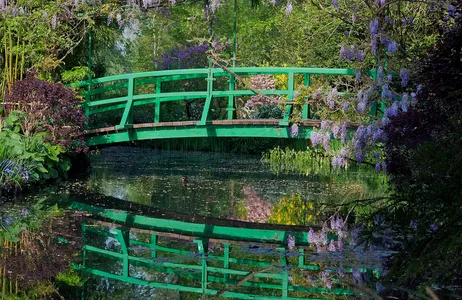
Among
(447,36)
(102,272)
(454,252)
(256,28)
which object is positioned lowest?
(102,272)

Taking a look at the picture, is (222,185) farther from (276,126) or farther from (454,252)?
(454,252)

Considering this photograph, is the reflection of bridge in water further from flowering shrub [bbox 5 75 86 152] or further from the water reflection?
flowering shrub [bbox 5 75 86 152]

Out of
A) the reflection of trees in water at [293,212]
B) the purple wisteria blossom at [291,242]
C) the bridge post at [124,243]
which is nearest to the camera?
the bridge post at [124,243]

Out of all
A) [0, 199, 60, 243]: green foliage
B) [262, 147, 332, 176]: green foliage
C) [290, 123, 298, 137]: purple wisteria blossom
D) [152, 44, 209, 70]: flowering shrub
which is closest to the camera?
[0, 199, 60, 243]: green foliage

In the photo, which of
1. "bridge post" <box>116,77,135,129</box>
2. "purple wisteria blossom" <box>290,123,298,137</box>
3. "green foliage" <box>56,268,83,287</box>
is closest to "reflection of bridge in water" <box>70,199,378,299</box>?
"green foliage" <box>56,268,83,287</box>

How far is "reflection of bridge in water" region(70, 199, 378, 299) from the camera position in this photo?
5.10 m

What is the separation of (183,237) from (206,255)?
35.9 inches

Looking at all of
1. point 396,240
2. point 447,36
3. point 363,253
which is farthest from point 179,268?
point 447,36

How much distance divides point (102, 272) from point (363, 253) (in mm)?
1748

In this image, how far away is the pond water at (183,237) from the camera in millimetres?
5147

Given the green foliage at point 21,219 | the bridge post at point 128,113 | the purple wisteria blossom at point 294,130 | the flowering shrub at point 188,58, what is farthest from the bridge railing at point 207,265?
the flowering shrub at point 188,58

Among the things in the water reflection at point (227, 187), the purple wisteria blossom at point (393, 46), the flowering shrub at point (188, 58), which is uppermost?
the flowering shrub at point (188, 58)

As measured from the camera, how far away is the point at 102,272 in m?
5.52

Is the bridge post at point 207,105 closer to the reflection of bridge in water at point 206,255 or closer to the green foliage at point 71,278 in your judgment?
the reflection of bridge in water at point 206,255
